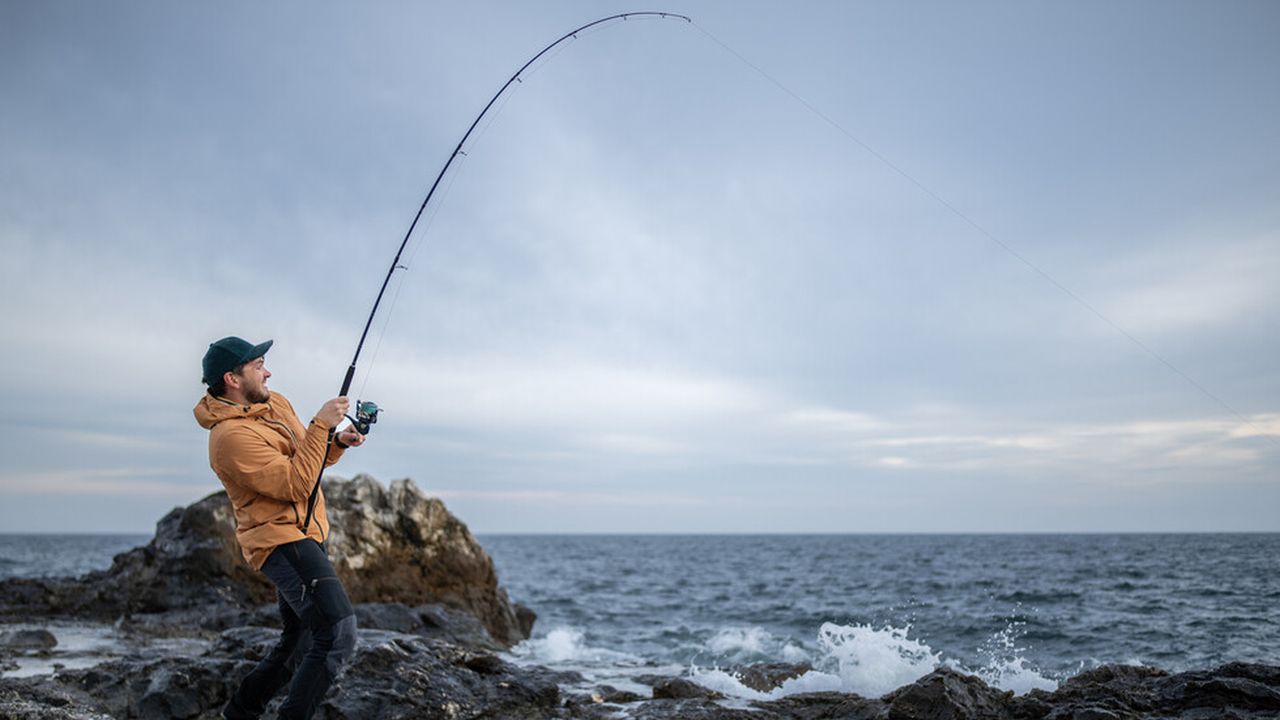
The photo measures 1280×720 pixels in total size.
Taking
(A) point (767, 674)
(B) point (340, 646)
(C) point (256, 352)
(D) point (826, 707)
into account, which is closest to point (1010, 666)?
(A) point (767, 674)

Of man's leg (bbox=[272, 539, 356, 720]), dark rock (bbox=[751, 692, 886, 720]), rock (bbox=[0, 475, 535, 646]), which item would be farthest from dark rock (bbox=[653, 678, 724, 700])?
rock (bbox=[0, 475, 535, 646])

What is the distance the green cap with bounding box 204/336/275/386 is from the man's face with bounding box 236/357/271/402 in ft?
0.15

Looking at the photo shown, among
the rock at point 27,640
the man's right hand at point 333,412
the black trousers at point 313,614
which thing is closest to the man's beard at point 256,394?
the man's right hand at point 333,412

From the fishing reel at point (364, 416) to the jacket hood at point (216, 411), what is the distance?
52 centimetres

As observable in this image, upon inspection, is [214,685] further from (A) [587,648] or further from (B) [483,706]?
(A) [587,648]

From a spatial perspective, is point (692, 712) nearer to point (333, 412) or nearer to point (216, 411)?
point (333, 412)

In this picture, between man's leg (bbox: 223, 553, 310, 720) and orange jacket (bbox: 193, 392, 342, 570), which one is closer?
orange jacket (bbox: 193, 392, 342, 570)

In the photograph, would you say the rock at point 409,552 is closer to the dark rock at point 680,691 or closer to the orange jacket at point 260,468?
the dark rock at point 680,691

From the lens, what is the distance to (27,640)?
969cm

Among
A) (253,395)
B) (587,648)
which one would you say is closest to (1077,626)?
(587,648)

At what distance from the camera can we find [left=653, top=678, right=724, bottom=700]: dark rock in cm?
729

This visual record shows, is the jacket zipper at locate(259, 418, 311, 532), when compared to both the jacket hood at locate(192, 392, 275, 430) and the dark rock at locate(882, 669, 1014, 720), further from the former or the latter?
the dark rock at locate(882, 669, 1014, 720)

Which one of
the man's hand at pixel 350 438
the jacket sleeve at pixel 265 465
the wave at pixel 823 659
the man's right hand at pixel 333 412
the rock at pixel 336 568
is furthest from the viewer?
the rock at pixel 336 568

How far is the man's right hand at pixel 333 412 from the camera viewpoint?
4.32 metres
